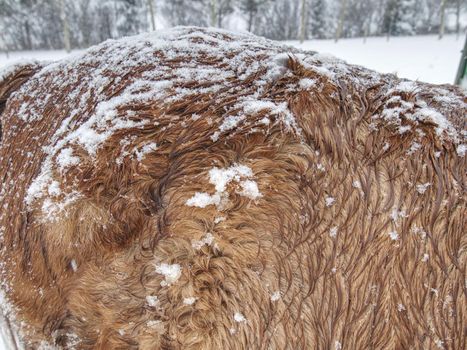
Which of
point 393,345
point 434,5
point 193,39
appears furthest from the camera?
point 434,5

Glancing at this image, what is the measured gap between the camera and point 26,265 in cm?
140

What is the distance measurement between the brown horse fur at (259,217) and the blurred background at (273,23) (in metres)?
16.7

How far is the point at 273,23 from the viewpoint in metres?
32.9

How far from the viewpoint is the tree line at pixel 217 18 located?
26406mm

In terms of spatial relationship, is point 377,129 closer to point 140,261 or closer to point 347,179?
point 347,179

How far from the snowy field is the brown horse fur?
12.6m

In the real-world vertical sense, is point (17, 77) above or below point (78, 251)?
above

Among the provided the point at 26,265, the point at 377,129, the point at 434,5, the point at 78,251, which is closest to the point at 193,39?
the point at 377,129

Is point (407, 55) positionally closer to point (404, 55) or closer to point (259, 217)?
point (404, 55)

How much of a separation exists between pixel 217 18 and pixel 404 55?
17250 mm

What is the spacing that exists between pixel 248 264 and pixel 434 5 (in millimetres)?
44609

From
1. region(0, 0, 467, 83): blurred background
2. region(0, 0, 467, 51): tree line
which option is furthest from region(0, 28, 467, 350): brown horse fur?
region(0, 0, 467, 51): tree line

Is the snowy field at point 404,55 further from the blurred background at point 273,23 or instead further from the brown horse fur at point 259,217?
the brown horse fur at point 259,217

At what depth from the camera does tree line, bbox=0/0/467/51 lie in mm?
26406
